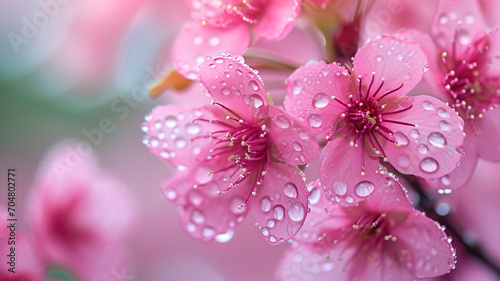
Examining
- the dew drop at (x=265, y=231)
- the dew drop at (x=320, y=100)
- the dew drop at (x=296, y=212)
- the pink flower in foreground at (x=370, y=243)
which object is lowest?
the pink flower in foreground at (x=370, y=243)

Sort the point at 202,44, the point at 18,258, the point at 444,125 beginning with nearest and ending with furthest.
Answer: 1. the point at 444,125
2. the point at 202,44
3. the point at 18,258

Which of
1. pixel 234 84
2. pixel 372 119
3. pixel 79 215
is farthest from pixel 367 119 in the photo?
pixel 79 215

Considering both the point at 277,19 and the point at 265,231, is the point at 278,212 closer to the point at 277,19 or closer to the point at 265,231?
the point at 265,231

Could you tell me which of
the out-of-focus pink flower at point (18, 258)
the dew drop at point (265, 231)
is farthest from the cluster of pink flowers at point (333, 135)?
the out-of-focus pink flower at point (18, 258)

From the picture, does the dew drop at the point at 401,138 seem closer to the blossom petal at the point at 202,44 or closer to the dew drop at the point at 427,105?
the dew drop at the point at 427,105

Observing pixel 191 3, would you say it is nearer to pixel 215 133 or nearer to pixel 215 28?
pixel 215 28

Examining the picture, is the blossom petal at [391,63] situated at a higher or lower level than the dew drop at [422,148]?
higher

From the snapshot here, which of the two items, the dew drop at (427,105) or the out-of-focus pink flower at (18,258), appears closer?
the dew drop at (427,105)

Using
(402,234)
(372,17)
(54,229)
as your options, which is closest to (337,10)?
(372,17)
